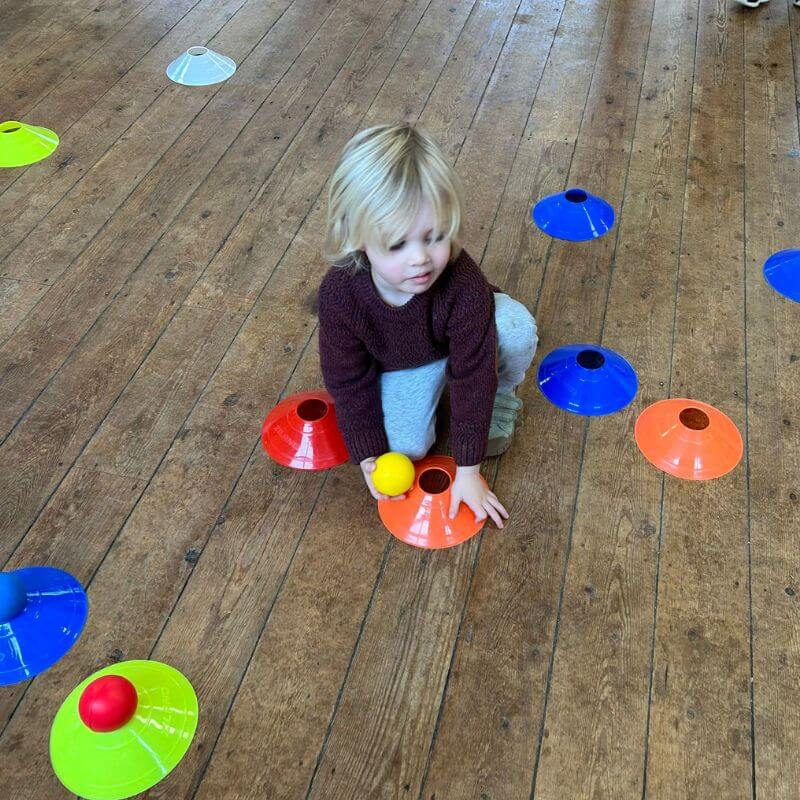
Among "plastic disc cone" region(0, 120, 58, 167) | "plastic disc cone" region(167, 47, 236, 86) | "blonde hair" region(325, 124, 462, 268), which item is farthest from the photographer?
"plastic disc cone" region(167, 47, 236, 86)

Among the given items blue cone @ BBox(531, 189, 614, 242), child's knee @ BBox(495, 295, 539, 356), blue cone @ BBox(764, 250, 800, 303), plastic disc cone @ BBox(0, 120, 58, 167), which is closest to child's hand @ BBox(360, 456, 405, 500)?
child's knee @ BBox(495, 295, 539, 356)

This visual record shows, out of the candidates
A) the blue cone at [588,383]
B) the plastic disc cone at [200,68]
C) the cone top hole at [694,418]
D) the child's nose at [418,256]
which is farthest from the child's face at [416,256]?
the plastic disc cone at [200,68]

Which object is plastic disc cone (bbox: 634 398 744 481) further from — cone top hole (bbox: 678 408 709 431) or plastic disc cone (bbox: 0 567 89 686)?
plastic disc cone (bbox: 0 567 89 686)

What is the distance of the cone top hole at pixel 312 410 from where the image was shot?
158cm

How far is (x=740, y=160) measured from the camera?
2291 mm

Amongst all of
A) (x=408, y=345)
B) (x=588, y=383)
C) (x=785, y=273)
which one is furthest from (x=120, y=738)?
(x=785, y=273)

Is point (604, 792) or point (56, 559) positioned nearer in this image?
point (604, 792)

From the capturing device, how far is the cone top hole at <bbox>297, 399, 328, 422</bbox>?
5.19 ft

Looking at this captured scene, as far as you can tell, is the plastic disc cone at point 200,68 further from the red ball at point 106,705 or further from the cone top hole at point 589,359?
the red ball at point 106,705

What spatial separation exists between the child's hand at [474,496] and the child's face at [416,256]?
1.20 ft

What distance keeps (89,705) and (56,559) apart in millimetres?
350

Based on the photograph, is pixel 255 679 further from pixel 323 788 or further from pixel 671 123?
pixel 671 123

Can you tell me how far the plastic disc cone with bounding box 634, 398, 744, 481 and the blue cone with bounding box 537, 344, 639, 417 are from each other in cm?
7

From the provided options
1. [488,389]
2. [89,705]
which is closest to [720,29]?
[488,389]
